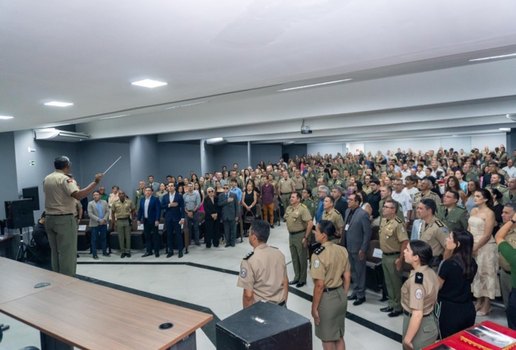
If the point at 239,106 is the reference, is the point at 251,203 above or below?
below

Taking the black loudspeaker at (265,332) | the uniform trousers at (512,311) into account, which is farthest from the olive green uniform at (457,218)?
the black loudspeaker at (265,332)

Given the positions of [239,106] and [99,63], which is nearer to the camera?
[99,63]

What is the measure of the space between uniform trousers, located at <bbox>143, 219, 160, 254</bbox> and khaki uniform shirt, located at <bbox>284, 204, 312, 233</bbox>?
3627mm

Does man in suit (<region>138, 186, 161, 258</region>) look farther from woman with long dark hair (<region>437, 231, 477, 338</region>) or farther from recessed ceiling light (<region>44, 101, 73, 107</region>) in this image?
woman with long dark hair (<region>437, 231, 477, 338</region>)

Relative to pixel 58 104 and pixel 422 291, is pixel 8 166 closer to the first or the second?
pixel 58 104

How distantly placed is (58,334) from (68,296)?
2.14ft

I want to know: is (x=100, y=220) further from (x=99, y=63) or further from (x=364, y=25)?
(x=364, y=25)

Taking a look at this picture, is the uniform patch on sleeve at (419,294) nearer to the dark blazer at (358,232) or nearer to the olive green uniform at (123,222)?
the dark blazer at (358,232)

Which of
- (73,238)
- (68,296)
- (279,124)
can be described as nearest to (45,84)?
(73,238)

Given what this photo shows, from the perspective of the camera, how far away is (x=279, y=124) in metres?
12.5

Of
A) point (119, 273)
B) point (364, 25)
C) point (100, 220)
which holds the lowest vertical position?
point (119, 273)

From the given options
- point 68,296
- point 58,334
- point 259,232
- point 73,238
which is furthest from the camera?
point 73,238

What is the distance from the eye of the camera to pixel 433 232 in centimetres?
423

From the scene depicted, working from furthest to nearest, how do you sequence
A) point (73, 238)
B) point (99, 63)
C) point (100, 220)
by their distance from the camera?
point (100, 220), point (73, 238), point (99, 63)
